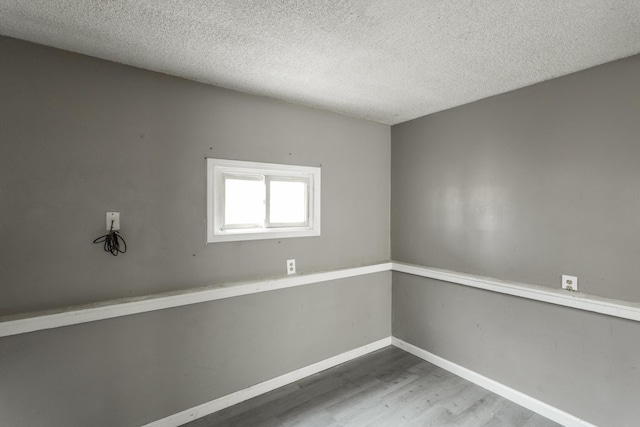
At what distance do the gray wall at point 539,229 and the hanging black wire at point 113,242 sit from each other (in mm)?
2593

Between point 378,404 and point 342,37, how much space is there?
8.45 ft

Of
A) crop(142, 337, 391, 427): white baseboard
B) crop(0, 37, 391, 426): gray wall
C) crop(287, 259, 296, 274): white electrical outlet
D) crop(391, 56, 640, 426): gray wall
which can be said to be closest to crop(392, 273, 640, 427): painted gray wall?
crop(391, 56, 640, 426): gray wall

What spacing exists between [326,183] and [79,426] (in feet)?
7.96

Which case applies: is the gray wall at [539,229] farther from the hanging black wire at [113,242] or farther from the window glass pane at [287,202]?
the hanging black wire at [113,242]

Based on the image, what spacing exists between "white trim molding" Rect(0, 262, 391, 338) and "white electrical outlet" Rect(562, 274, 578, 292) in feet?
5.96

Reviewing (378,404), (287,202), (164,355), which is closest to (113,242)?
(164,355)

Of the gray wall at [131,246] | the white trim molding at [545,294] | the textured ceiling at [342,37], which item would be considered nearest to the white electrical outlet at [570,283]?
the white trim molding at [545,294]

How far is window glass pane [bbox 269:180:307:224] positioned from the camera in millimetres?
2605

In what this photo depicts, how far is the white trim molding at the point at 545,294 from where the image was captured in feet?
6.06

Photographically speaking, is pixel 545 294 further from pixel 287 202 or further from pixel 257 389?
pixel 257 389

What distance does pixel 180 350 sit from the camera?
2.08 meters

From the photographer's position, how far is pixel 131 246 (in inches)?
76.5

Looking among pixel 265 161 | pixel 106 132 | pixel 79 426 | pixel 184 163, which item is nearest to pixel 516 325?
pixel 265 161

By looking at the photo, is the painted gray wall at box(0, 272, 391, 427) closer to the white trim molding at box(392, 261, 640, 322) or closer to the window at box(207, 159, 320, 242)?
the window at box(207, 159, 320, 242)
